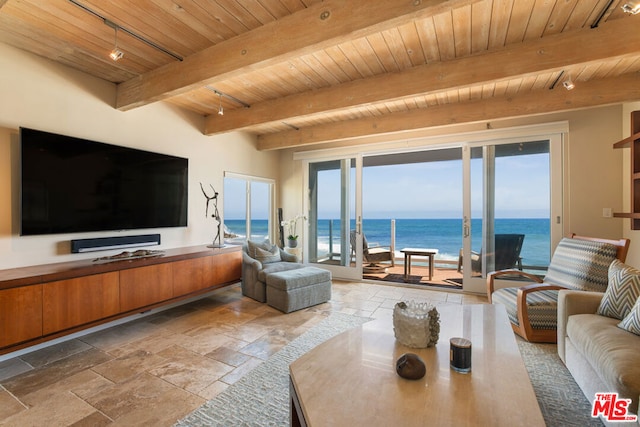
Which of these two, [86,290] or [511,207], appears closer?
[86,290]

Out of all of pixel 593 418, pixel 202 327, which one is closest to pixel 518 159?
pixel 593 418

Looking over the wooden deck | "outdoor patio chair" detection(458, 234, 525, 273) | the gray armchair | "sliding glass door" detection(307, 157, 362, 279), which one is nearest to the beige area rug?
the gray armchair

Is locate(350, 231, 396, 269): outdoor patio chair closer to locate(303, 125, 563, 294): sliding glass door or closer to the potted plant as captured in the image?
locate(303, 125, 563, 294): sliding glass door

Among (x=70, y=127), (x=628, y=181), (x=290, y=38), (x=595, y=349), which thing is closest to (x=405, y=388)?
(x=595, y=349)

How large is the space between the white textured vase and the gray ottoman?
2.06 metres

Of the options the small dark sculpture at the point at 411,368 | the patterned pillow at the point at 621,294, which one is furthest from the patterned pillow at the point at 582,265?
the small dark sculpture at the point at 411,368

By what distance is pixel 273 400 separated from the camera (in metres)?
1.91

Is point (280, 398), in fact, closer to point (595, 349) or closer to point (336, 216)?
point (595, 349)

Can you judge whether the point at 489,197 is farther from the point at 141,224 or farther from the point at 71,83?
the point at 71,83

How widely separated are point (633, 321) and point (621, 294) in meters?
0.30

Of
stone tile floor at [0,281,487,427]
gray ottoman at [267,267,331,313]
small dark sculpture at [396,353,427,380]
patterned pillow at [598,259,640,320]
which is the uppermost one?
patterned pillow at [598,259,640,320]

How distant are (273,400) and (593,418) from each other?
1934 millimetres

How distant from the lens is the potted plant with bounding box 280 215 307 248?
548cm

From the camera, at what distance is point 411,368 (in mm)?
1341
